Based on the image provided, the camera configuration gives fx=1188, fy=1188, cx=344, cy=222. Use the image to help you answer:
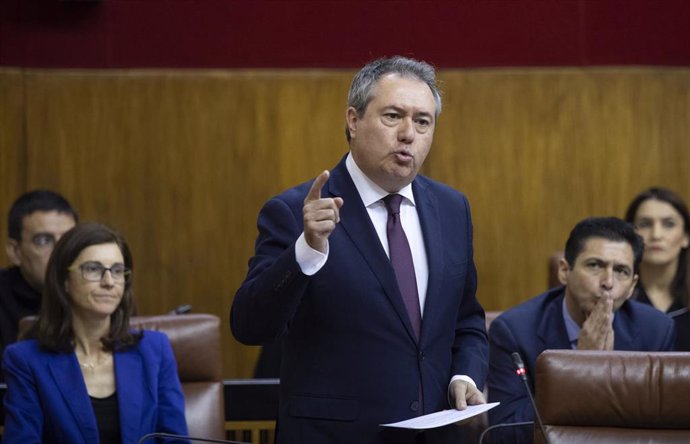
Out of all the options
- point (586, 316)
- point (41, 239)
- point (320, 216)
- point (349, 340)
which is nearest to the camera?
point (320, 216)

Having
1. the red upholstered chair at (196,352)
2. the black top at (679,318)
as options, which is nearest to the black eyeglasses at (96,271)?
the red upholstered chair at (196,352)

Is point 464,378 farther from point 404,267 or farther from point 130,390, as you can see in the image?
point 130,390

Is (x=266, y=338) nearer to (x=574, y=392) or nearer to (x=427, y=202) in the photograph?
(x=427, y=202)

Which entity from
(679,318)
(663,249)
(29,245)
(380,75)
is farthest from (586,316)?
(29,245)

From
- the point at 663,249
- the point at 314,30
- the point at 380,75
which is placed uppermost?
the point at 314,30

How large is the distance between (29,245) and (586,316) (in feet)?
6.20

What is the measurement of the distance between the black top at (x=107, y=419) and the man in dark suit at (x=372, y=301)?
0.92 meters

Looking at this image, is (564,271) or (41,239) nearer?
(564,271)

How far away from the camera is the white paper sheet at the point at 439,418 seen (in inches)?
75.9

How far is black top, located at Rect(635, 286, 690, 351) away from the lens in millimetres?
3635

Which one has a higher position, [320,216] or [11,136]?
[11,136]

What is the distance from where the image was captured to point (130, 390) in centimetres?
296

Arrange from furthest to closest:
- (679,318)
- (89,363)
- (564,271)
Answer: (679,318)
(564,271)
(89,363)

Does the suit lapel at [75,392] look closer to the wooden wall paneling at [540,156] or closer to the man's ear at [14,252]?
the man's ear at [14,252]
